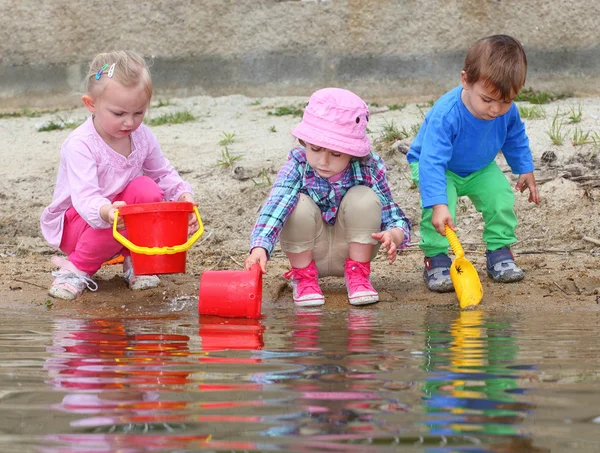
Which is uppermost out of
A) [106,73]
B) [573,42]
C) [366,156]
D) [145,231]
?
[573,42]

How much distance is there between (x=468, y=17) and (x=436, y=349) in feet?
14.3

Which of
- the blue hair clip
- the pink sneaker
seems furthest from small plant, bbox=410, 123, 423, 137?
the blue hair clip

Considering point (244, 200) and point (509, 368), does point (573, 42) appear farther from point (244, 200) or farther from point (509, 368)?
point (509, 368)

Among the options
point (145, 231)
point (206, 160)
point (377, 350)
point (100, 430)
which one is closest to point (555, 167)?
point (206, 160)

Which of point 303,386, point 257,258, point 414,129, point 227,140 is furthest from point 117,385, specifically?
point 227,140

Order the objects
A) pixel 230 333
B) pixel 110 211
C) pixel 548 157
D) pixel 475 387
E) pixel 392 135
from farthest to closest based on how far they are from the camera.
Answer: pixel 392 135 → pixel 548 157 → pixel 110 211 → pixel 230 333 → pixel 475 387

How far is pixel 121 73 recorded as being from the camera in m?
4.01

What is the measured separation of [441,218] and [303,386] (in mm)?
1766

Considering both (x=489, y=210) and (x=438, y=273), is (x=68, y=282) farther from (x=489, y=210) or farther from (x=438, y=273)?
(x=489, y=210)

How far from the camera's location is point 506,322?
11.5 feet

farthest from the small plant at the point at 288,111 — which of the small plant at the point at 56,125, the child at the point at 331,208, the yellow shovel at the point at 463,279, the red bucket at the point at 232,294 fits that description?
the red bucket at the point at 232,294

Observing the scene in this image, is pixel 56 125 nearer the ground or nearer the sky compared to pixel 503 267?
nearer the sky

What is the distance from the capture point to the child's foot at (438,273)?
164 inches

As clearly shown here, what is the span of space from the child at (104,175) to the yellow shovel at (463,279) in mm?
1021
